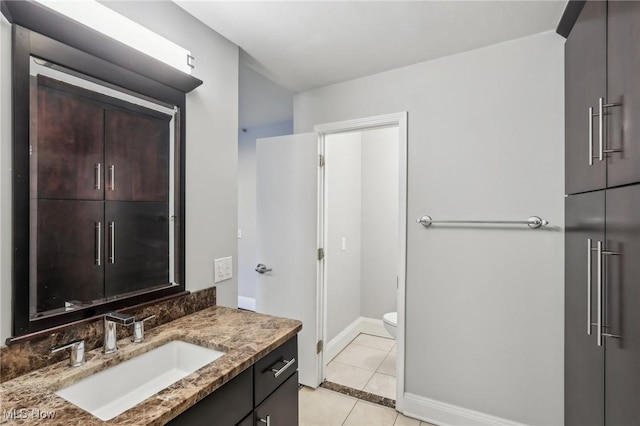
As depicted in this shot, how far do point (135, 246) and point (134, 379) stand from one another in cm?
53

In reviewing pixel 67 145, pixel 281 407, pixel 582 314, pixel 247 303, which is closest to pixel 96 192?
pixel 67 145

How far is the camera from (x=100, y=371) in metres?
1.05

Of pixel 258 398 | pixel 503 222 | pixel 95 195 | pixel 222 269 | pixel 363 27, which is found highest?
pixel 363 27

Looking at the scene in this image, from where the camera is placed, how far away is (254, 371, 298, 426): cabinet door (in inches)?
45.9

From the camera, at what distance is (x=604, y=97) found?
3.72ft

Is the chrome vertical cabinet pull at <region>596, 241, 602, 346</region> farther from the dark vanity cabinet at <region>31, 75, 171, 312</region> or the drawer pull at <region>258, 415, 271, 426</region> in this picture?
the dark vanity cabinet at <region>31, 75, 171, 312</region>

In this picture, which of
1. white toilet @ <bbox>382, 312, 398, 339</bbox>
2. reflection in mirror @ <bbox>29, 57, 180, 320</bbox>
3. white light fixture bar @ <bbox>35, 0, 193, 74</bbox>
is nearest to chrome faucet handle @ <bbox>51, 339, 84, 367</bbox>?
reflection in mirror @ <bbox>29, 57, 180, 320</bbox>

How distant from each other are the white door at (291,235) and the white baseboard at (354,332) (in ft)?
1.91

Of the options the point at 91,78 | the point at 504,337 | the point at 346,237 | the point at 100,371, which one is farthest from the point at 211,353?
the point at 346,237

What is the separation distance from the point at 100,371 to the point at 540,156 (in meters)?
2.35

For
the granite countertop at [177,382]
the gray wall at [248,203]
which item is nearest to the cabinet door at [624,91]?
the granite countertop at [177,382]

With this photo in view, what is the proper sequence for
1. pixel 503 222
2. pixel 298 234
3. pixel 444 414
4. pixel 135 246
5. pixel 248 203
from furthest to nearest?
pixel 248 203 < pixel 298 234 < pixel 444 414 < pixel 503 222 < pixel 135 246

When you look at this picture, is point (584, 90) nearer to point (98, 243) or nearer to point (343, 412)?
point (98, 243)

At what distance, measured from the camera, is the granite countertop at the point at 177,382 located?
2.52ft
